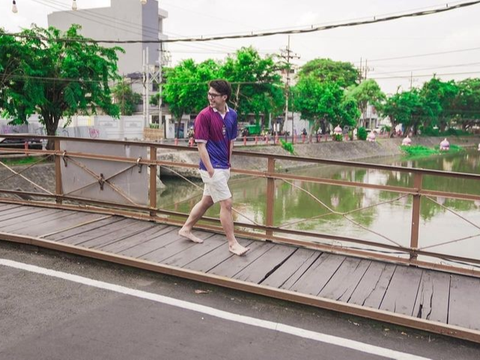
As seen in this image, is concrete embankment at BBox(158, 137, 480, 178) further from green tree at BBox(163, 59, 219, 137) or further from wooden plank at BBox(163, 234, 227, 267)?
wooden plank at BBox(163, 234, 227, 267)

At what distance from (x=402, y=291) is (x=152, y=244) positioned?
8.48 ft

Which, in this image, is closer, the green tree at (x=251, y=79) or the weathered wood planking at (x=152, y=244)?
the weathered wood planking at (x=152, y=244)

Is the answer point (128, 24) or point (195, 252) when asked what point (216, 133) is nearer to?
point (195, 252)

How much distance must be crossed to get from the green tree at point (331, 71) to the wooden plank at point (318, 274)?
60.3m

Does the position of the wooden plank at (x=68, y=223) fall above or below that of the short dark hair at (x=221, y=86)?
below

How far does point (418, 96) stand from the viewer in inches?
2368

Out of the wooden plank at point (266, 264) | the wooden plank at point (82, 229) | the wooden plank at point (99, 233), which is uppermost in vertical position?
Answer: the wooden plank at point (82, 229)

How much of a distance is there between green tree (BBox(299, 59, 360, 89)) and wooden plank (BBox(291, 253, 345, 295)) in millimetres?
60277

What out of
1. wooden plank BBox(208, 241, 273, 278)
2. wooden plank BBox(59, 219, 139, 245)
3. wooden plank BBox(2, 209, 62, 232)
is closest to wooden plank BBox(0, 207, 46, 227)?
wooden plank BBox(2, 209, 62, 232)

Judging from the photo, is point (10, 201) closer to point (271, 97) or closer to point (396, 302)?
point (396, 302)

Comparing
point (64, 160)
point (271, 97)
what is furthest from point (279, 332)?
point (271, 97)

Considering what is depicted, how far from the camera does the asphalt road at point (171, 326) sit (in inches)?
116

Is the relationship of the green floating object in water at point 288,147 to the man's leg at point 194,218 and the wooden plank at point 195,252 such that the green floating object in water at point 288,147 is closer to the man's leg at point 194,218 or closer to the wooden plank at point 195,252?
the wooden plank at point 195,252

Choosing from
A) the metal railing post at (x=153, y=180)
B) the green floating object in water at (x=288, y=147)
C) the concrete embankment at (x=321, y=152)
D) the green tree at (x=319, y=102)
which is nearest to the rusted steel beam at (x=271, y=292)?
the metal railing post at (x=153, y=180)
